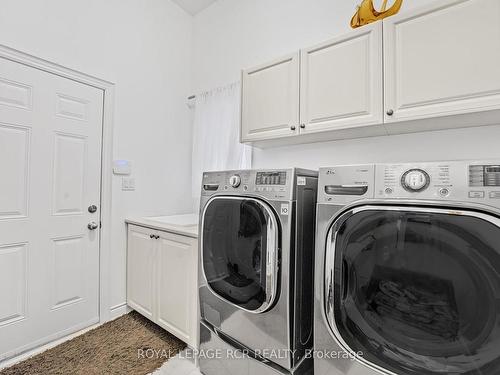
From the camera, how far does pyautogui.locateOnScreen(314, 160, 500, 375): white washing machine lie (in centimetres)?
80

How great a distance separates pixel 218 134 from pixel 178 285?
138 centimetres

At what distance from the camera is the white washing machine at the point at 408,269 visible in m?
0.80

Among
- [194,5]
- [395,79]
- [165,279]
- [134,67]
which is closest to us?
[395,79]

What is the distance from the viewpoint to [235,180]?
4.59ft

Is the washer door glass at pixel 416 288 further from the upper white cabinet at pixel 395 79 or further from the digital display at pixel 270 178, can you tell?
the upper white cabinet at pixel 395 79

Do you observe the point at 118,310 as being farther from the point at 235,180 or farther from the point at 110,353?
the point at 235,180

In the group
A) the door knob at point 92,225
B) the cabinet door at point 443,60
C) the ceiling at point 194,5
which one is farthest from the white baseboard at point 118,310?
the ceiling at point 194,5

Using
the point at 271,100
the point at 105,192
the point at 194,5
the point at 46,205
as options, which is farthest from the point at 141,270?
the point at 194,5

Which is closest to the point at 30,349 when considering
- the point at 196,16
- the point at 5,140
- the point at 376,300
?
the point at 5,140

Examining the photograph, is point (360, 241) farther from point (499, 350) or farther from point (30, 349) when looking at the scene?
point (30, 349)

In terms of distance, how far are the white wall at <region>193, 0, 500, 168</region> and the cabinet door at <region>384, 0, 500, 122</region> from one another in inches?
14.5

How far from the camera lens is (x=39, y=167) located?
1.83m

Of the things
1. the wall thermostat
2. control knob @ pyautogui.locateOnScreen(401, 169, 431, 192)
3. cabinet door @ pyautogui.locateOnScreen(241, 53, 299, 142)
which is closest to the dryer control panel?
control knob @ pyautogui.locateOnScreen(401, 169, 431, 192)

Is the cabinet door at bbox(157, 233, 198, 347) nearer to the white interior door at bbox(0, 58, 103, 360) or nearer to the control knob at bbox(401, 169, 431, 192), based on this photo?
the white interior door at bbox(0, 58, 103, 360)
